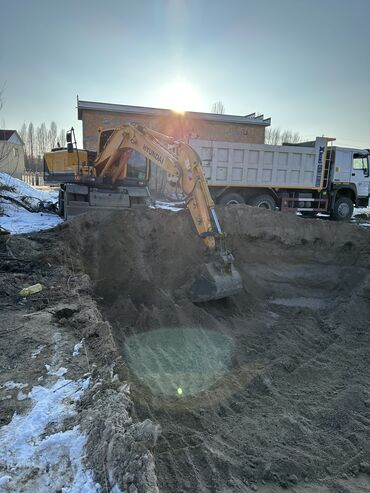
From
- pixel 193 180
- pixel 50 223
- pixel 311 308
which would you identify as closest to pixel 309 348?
pixel 311 308

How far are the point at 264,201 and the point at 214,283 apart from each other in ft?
27.5

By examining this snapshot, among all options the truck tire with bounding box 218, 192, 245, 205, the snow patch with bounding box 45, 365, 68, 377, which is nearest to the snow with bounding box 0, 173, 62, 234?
the truck tire with bounding box 218, 192, 245, 205

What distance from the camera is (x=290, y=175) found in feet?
45.4

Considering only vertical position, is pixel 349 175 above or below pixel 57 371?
above

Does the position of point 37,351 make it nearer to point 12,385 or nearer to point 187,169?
point 12,385

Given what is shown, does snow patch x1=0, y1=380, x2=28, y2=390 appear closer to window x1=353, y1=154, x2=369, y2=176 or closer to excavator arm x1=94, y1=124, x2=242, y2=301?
excavator arm x1=94, y1=124, x2=242, y2=301

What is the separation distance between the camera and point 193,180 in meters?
6.23

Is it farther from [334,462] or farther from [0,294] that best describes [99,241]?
[334,462]

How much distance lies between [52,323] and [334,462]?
10.3ft

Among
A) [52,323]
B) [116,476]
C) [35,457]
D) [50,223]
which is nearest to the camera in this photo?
[116,476]

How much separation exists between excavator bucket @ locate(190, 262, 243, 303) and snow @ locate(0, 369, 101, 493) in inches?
126

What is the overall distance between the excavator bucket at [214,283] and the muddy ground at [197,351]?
0.30 meters

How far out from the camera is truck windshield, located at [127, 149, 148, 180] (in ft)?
35.0

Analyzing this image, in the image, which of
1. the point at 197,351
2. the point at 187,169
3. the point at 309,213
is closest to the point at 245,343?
the point at 197,351
